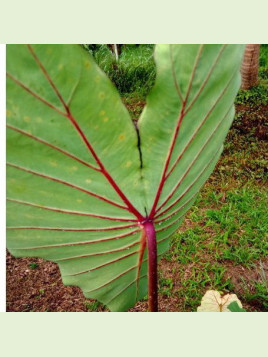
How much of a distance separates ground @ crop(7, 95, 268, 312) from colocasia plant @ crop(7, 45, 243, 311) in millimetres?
1926

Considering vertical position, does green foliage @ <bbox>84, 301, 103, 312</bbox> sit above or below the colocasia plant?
below

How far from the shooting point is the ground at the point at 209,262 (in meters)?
2.57

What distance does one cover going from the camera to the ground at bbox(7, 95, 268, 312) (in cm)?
257

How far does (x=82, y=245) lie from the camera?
2.51 feet

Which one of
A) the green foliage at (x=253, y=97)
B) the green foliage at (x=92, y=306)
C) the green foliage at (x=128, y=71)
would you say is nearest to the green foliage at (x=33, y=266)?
the green foliage at (x=92, y=306)

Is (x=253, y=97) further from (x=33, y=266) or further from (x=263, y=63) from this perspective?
(x=33, y=266)

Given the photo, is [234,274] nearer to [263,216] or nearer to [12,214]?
[263,216]

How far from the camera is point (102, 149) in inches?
24.4

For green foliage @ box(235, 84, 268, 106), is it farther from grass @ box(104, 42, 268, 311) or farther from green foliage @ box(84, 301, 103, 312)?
green foliage @ box(84, 301, 103, 312)

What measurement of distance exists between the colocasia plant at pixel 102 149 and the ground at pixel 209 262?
1926mm

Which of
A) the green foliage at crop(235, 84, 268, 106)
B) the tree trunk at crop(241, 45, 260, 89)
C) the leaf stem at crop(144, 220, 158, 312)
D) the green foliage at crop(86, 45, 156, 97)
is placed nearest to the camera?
the leaf stem at crop(144, 220, 158, 312)

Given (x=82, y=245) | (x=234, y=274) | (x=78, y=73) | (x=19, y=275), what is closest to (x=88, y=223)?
(x=82, y=245)

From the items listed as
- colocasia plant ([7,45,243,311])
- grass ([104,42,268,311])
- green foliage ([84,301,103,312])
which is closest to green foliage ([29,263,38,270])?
green foliage ([84,301,103,312])

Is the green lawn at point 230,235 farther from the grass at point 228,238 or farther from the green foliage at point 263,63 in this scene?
the green foliage at point 263,63
